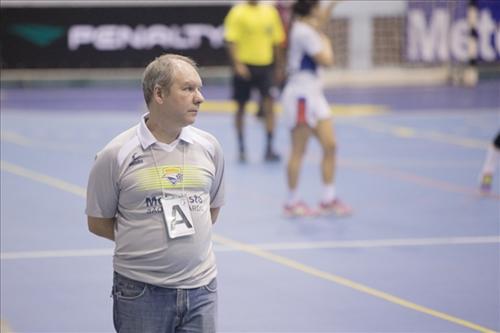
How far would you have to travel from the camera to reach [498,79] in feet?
85.4

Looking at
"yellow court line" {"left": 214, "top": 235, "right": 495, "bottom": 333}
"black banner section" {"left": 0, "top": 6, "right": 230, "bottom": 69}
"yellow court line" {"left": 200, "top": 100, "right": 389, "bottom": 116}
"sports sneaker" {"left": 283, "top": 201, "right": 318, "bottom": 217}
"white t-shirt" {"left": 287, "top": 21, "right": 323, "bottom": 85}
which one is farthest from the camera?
"black banner section" {"left": 0, "top": 6, "right": 230, "bottom": 69}

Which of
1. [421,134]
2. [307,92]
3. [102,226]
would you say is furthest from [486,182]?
[102,226]

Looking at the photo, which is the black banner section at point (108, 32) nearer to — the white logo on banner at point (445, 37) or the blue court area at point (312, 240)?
the white logo on banner at point (445, 37)

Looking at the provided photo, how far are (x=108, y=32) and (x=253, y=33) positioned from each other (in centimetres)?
1040

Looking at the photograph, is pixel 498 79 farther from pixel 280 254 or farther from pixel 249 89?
pixel 280 254

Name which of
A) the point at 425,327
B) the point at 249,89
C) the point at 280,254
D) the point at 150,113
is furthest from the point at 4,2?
the point at 150,113

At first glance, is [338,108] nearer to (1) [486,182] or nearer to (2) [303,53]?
(1) [486,182]

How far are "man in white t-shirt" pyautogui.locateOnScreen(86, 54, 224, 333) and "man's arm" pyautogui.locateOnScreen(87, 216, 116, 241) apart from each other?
11 cm

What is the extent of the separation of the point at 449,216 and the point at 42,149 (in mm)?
7398

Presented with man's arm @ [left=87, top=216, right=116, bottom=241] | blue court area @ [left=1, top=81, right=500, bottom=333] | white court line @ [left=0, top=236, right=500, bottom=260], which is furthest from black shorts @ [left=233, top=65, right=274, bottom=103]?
man's arm @ [left=87, top=216, right=116, bottom=241]

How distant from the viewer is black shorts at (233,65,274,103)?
15234 mm

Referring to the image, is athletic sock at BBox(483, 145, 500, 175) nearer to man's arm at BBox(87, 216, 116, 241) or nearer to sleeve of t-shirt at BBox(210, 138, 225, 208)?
sleeve of t-shirt at BBox(210, 138, 225, 208)

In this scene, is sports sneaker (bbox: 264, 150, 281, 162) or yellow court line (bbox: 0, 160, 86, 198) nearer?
yellow court line (bbox: 0, 160, 86, 198)

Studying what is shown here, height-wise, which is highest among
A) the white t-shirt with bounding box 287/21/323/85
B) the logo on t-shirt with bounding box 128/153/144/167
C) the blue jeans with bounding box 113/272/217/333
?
the white t-shirt with bounding box 287/21/323/85
